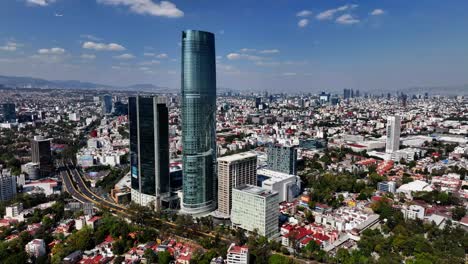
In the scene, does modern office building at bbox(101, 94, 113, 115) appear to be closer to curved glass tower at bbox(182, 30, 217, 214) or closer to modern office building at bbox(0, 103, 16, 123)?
modern office building at bbox(0, 103, 16, 123)

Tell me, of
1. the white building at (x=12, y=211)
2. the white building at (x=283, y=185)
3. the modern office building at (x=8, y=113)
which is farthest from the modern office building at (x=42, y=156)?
the modern office building at (x=8, y=113)

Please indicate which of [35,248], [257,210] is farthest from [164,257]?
[35,248]

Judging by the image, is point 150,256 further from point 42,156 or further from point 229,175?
point 42,156

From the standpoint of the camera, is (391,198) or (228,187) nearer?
(228,187)

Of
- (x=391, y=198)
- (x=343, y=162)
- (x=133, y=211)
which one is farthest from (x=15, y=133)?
(x=391, y=198)

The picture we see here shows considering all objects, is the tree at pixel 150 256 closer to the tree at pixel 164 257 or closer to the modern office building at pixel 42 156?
the tree at pixel 164 257

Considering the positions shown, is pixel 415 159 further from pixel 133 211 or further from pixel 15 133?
pixel 15 133

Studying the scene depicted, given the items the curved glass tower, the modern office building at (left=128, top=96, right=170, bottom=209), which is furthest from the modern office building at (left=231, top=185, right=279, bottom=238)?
the modern office building at (left=128, top=96, right=170, bottom=209)
